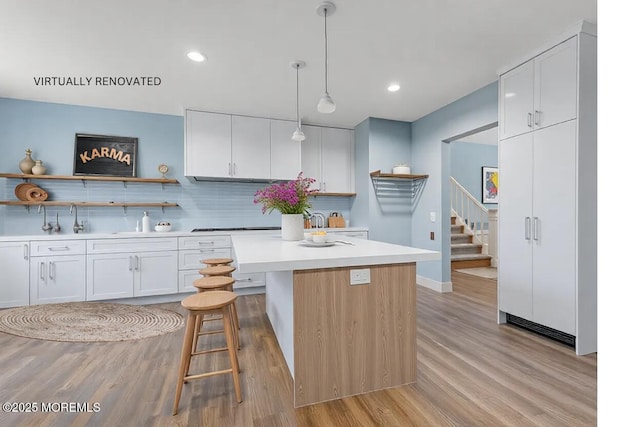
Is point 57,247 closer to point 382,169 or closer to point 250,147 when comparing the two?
point 250,147

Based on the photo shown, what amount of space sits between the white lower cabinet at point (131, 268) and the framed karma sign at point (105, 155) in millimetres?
1037

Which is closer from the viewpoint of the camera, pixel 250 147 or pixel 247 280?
pixel 247 280

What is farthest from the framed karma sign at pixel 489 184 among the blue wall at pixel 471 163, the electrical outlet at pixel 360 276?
the electrical outlet at pixel 360 276

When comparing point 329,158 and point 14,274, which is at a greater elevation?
point 329,158

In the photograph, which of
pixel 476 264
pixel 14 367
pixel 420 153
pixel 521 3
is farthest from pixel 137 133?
pixel 476 264

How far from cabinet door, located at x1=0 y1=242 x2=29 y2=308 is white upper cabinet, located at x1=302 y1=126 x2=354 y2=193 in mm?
3516

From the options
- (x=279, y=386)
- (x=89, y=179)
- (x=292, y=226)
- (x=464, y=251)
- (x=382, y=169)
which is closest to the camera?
(x=279, y=386)

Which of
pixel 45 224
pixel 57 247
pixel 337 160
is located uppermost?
pixel 337 160

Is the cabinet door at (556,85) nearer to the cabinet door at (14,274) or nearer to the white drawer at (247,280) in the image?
the white drawer at (247,280)

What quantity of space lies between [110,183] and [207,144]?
1.40 meters

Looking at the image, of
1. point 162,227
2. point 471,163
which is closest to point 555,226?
point 162,227

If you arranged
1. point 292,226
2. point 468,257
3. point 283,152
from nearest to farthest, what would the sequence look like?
point 292,226 → point 283,152 → point 468,257

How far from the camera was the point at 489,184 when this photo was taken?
7297 millimetres

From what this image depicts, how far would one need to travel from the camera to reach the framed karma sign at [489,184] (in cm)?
725
